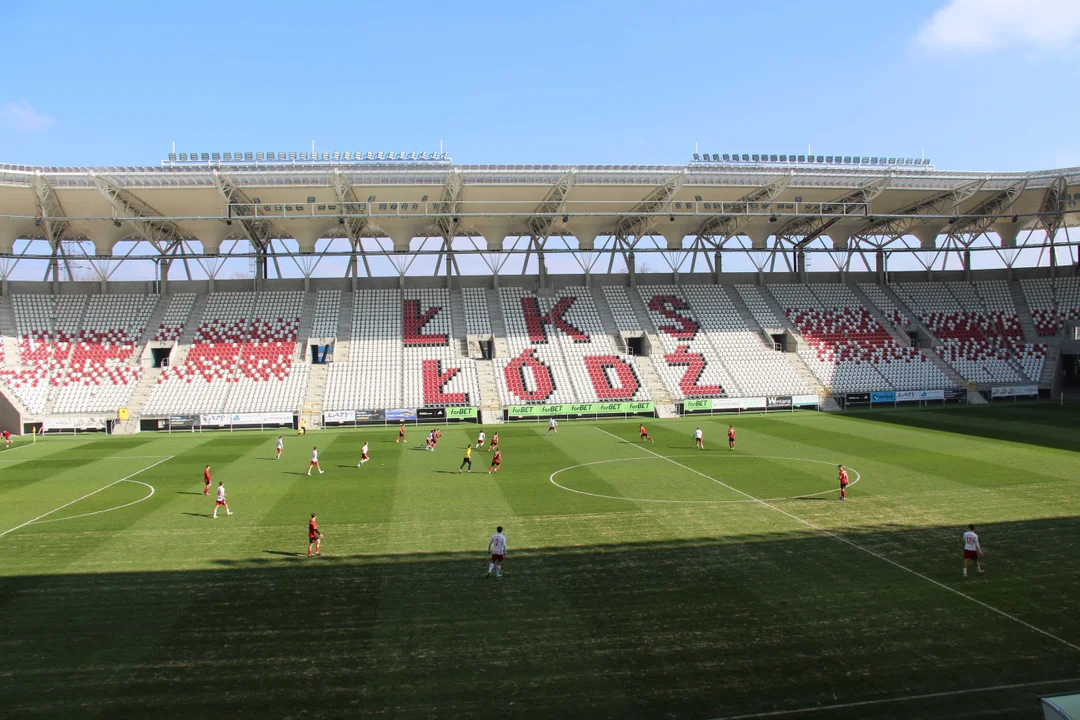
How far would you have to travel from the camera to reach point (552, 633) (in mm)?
12805

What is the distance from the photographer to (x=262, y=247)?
53438 millimetres

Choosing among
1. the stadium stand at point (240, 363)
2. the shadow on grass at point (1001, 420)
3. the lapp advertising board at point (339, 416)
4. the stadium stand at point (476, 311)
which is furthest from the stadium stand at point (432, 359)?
the shadow on grass at point (1001, 420)

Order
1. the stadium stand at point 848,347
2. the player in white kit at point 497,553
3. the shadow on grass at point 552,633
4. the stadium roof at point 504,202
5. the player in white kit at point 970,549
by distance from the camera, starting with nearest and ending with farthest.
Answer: the shadow on grass at point 552,633, the player in white kit at point 970,549, the player in white kit at point 497,553, the stadium roof at point 504,202, the stadium stand at point 848,347

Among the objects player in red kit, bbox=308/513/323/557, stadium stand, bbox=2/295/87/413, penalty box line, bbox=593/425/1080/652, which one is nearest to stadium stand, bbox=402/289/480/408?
stadium stand, bbox=2/295/87/413

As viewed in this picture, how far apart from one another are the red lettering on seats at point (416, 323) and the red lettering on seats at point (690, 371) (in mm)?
16919

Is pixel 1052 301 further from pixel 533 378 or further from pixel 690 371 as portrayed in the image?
pixel 533 378

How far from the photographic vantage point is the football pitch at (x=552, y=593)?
10680 mm

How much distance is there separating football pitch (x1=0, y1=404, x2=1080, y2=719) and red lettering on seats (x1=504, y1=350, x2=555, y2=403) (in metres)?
18.4

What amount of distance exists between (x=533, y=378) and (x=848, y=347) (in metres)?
24.3

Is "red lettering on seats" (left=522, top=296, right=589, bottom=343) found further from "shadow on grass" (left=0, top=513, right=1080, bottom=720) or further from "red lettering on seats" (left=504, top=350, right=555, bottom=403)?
"shadow on grass" (left=0, top=513, right=1080, bottom=720)

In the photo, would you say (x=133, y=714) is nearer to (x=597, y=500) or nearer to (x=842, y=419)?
(x=597, y=500)

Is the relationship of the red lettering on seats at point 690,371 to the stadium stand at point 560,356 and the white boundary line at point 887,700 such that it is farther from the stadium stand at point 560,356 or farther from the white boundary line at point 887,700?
the white boundary line at point 887,700

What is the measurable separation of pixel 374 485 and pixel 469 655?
1444 centimetres

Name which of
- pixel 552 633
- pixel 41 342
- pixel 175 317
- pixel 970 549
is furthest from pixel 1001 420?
pixel 41 342
